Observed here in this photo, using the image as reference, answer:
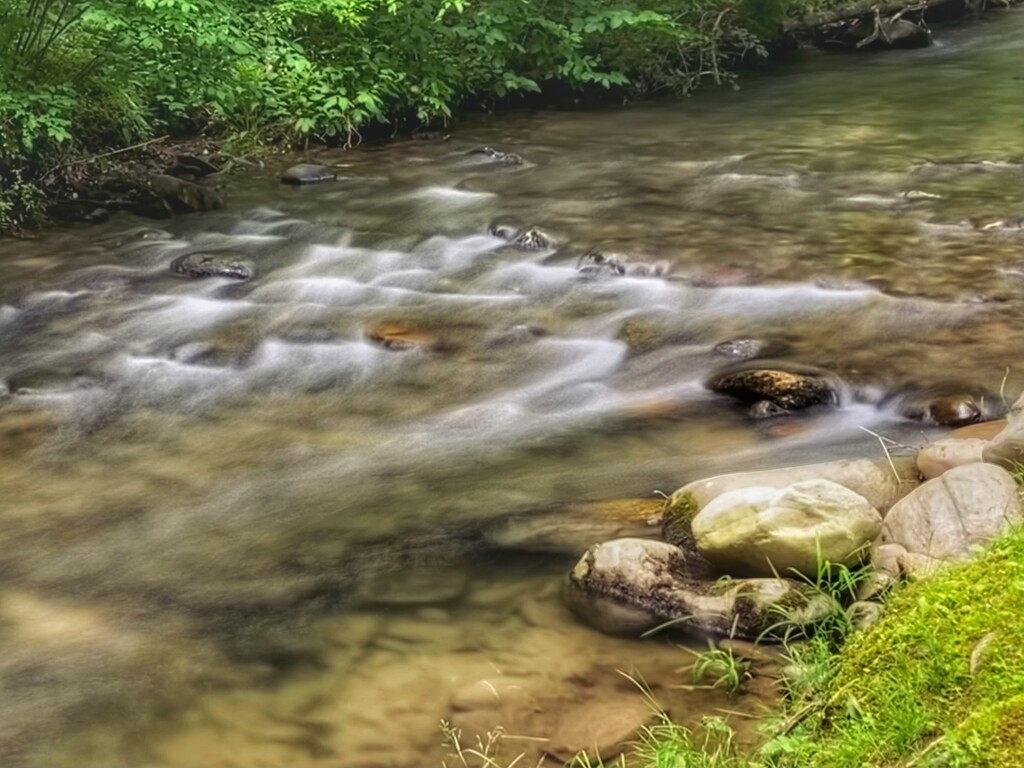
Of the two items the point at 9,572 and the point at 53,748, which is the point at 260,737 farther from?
the point at 9,572

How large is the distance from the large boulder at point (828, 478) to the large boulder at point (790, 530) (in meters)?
0.27

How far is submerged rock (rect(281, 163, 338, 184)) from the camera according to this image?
10.4 m

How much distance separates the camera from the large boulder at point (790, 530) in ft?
11.2

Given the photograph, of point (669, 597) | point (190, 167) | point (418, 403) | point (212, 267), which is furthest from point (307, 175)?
point (669, 597)

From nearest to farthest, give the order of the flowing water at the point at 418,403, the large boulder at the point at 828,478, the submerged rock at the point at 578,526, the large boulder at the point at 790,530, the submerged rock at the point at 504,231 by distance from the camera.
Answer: the flowing water at the point at 418,403, the large boulder at the point at 790,530, the large boulder at the point at 828,478, the submerged rock at the point at 578,526, the submerged rock at the point at 504,231

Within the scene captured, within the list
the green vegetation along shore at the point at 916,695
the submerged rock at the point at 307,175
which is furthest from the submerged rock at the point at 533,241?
the green vegetation along shore at the point at 916,695

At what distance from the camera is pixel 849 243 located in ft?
25.2

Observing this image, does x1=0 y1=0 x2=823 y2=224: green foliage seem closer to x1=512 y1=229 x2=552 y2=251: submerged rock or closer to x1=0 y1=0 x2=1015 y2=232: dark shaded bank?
x1=0 y1=0 x2=1015 y2=232: dark shaded bank

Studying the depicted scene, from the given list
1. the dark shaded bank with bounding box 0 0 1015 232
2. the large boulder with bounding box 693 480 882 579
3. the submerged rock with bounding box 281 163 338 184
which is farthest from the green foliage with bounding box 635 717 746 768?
the submerged rock with bounding box 281 163 338 184

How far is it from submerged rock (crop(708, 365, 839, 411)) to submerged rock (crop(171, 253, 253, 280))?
4.03 meters

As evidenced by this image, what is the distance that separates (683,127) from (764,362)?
665 cm

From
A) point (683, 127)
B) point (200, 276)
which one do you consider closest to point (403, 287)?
point (200, 276)

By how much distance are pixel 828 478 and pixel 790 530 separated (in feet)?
1.77

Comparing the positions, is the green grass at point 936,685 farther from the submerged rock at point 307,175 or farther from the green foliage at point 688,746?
the submerged rock at point 307,175
